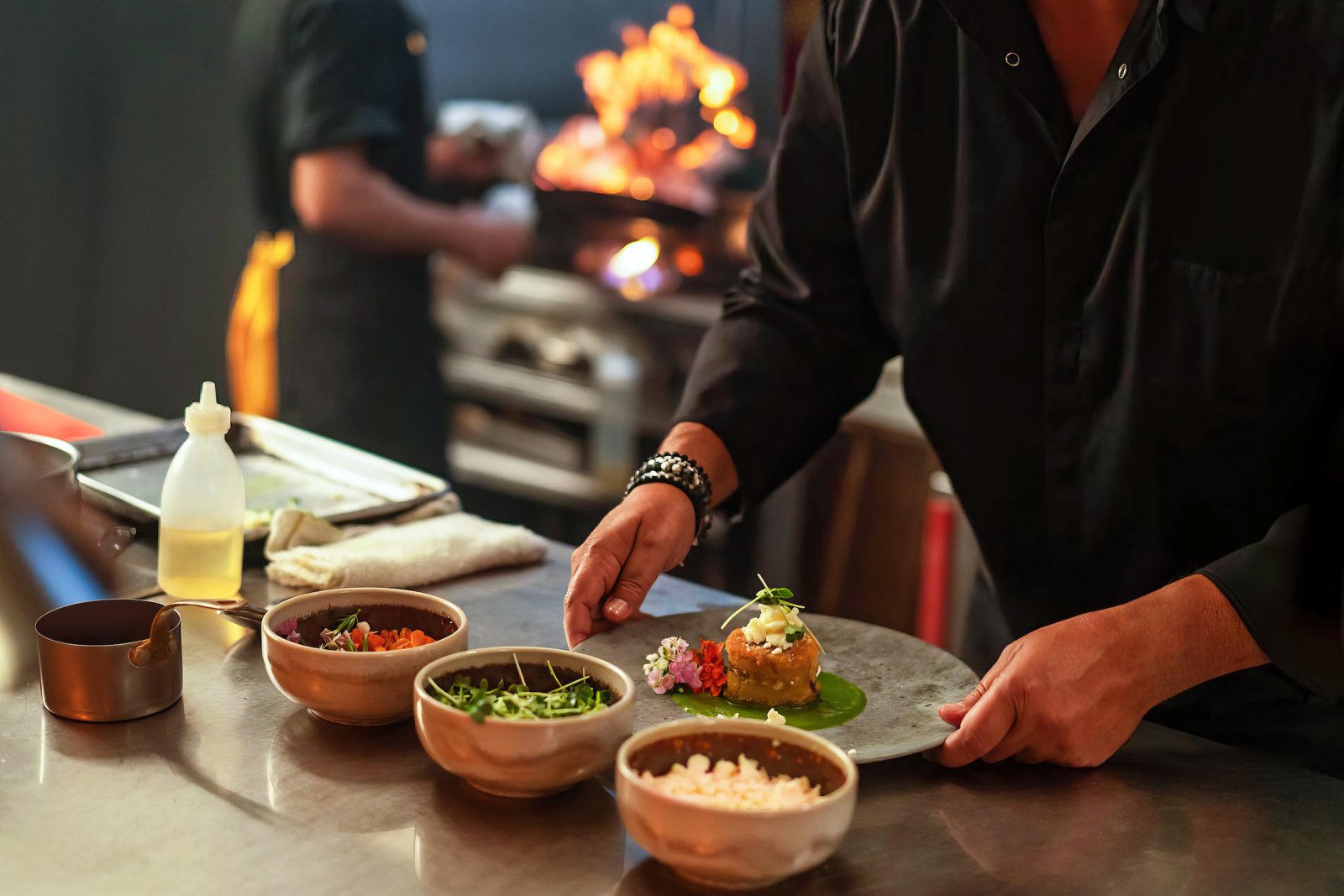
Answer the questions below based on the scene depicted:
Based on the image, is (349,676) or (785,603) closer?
(349,676)

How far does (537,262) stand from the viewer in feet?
12.8

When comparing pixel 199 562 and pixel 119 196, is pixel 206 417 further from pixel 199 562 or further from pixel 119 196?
pixel 119 196

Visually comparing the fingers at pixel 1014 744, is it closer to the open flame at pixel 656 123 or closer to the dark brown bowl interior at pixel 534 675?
the dark brown bowl interior at pixel 534 675

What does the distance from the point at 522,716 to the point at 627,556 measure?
1.33 feet

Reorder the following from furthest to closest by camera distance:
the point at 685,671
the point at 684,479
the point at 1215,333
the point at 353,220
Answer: the point at 353,220 → the point at 684,479 → the point at 1215,333 → the point at 685,671

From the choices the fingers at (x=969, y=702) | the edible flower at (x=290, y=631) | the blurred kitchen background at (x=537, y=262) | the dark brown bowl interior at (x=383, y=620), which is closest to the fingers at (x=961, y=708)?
the fingers at (x=969, y=702)

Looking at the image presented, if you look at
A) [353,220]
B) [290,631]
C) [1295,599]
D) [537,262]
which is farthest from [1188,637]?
[537,262]

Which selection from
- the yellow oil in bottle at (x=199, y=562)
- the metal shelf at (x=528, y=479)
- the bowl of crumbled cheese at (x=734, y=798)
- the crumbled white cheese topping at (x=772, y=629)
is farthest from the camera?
the metal shelf at (x=528, y=479)

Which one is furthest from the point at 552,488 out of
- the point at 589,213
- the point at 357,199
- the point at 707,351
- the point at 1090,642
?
the point at 1090,642

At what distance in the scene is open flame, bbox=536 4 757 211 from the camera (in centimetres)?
364

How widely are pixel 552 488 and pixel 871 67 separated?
2433mm

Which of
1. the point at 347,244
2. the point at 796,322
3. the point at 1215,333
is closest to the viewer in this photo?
the point at 1215,333

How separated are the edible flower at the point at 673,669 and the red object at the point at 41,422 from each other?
44.4 inches

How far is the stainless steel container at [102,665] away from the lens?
1.17 meters
